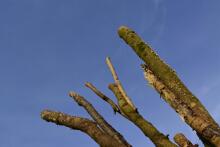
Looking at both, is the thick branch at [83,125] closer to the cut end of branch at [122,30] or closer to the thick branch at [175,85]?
the thick branch at [175,85]

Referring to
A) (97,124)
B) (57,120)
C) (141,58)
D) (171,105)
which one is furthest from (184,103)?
(57,120)

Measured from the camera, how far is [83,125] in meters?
10.8

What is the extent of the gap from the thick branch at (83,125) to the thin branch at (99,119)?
8.3 inches

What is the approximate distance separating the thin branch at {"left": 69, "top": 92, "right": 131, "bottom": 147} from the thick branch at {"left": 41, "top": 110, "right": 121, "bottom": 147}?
210mm

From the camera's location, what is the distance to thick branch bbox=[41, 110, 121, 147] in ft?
33.7

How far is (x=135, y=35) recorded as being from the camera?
1020 centimetres

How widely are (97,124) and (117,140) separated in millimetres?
872

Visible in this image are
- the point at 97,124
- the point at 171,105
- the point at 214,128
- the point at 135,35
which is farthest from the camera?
the point at 97,124

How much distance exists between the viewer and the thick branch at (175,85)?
28.9 ft

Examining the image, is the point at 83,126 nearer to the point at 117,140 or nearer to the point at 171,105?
the point at 117,140

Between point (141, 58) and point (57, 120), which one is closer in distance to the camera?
point (141, 58)

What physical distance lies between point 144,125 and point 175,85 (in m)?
1.16

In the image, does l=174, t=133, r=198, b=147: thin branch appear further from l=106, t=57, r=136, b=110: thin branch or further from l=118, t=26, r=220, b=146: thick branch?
l=106, t=57, r=136, b=110: thin branch

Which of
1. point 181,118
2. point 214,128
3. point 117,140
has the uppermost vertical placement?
A: point 117,140
